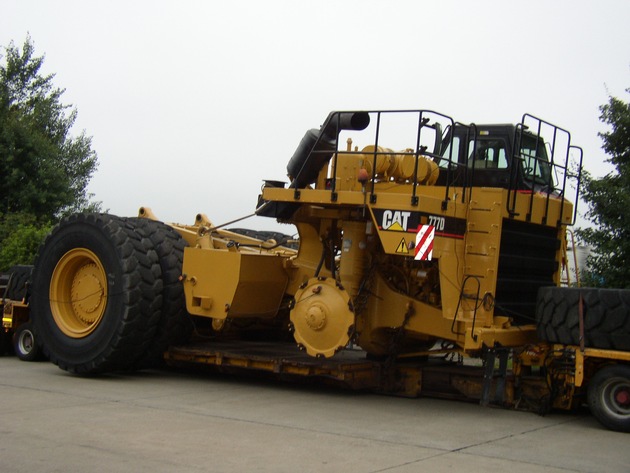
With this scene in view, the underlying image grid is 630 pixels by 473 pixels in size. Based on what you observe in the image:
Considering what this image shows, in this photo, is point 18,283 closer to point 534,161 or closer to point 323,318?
point 323,318

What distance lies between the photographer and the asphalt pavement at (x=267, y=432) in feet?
24.0

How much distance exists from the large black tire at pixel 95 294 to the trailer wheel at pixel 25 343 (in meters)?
1.20

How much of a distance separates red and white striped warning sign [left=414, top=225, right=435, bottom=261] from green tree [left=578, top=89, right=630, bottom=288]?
16.2ft

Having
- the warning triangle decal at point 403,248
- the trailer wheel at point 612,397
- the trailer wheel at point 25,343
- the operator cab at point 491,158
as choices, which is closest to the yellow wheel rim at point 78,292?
the trailer wheel at point 25,343

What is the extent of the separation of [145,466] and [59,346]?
5.61 m

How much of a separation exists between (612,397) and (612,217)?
5.27 meters

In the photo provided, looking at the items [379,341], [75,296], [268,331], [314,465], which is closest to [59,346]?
[75,296]

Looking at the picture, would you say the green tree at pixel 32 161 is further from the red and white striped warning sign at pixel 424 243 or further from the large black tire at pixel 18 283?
the red and white striped warning sign at pixel 424 243

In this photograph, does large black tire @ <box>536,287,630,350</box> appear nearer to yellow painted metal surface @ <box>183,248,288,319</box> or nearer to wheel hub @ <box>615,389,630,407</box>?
wheel hub @ <box>615,389,630,407</box>

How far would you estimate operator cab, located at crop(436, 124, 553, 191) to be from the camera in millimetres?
11156

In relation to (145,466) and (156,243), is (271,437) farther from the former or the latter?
(156,243)

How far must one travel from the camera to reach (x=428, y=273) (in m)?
11.0

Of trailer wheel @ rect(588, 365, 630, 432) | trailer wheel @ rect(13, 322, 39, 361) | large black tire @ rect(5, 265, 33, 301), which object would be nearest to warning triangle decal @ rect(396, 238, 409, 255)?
trailer wheel @ rect(588, 365, 630, 432)

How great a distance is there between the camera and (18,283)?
14258mm
